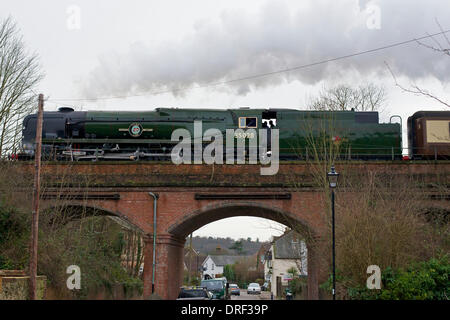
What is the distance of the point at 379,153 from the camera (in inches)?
1030

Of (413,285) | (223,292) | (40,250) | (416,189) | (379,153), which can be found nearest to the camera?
(413,285)

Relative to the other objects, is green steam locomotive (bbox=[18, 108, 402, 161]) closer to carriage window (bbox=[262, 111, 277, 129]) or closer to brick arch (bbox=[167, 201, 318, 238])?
carriage window (bbox=[262, 111, 277, 129])

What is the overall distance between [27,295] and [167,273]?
8141 mm

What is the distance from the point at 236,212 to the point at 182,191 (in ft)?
12.6

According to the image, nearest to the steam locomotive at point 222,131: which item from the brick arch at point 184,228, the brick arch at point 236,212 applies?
the brick arch at point 236,212

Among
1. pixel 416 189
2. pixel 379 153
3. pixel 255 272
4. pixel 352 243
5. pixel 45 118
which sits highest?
pixel 45 118

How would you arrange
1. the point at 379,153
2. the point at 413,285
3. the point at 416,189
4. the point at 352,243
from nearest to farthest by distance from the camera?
the point at 413,285 < the point at 352,243 < the point at 416,189 < the point at 379,153

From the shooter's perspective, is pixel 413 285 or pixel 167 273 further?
pixel 167 273

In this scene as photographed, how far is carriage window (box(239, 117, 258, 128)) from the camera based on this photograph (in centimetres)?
2623

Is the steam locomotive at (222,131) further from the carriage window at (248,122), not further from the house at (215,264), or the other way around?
the house at (215,264)

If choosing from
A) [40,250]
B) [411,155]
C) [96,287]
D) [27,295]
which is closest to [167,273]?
[96,287]

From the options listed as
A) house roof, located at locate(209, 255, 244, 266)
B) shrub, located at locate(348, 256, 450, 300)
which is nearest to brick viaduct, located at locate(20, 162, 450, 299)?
shrub, located at locate(348, 256, 450, 300)

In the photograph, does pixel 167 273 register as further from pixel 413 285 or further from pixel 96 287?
pixel 413 285

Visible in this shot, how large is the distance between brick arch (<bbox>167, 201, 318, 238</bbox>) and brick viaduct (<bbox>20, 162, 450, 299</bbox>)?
0.05 m
